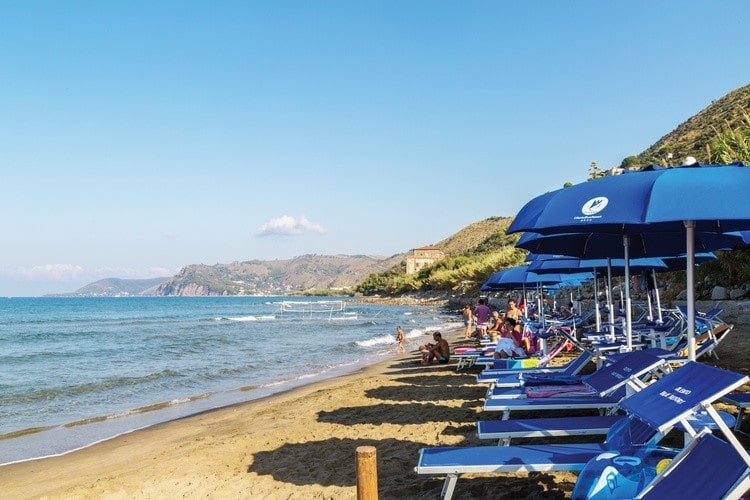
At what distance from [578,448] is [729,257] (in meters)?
12.9

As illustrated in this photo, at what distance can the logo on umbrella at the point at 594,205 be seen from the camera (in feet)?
13.9

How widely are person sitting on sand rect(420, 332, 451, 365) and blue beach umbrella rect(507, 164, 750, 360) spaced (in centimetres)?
902

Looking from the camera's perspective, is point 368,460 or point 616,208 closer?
point 368,460

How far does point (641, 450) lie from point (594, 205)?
5.01ft

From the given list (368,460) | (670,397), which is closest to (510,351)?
(670,397)

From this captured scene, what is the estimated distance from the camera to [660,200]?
3.97 m

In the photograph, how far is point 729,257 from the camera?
592 inches

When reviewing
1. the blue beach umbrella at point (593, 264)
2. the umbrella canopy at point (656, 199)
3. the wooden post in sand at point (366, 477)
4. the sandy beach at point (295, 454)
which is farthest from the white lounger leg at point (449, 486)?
the blue beach umbrella at point (593, 264)

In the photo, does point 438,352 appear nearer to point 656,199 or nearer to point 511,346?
point 511,346

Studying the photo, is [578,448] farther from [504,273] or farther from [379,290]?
[379,290]

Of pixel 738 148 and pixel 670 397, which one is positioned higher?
pixel 738 148

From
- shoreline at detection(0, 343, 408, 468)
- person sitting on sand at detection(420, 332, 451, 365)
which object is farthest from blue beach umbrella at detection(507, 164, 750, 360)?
person sitting on sand at detection(420, 332, 451, 365)

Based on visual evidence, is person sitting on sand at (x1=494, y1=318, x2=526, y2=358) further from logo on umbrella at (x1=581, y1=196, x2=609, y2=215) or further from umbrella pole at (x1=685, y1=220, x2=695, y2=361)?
logo on umbrella at (x1=581, y1=196, x2=609, y2=215)

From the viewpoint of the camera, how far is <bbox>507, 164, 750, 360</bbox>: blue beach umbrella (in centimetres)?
378
